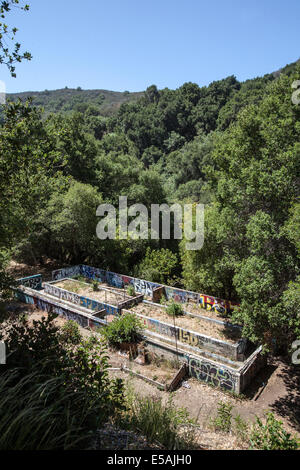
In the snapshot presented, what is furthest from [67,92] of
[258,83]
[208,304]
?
[208,304]

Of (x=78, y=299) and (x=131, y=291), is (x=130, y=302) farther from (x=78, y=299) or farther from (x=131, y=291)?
(x=78, y=299)

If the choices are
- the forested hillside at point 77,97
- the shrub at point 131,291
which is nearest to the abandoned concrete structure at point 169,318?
the shrub at point 131,291

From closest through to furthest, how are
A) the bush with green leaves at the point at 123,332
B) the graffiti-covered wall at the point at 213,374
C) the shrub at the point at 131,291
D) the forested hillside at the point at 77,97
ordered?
the graffiti-covered wall at the point at 213,374
the bush with green leaves at the point at 123,332
the shrub at the point at 131,291
the forested hillside at the point at 77,97

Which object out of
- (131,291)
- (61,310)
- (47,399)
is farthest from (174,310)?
(47,399)

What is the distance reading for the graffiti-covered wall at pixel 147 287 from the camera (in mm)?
14970

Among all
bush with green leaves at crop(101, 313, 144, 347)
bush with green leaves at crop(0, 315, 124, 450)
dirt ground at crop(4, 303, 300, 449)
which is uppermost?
bush with green leaves at crop(0, 315, 124, 450)

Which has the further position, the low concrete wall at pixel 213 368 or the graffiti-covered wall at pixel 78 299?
the graffiti-covered wall at pixel 78 299

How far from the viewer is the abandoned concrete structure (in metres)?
10.1

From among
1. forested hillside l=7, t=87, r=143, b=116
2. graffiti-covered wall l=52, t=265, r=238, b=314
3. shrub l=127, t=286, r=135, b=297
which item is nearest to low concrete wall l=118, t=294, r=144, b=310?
shrub l=127, t=286, r=135, b=297

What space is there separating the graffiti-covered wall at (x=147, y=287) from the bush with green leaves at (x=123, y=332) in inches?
185

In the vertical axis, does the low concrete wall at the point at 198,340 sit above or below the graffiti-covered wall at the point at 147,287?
below

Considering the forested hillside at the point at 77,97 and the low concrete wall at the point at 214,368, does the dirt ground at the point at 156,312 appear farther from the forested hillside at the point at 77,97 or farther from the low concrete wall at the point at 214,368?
the forested hillside at the point at 77,97

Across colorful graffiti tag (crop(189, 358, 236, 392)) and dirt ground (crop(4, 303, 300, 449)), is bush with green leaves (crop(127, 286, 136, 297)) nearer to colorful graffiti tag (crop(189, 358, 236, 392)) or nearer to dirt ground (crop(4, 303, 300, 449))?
dirt ground (crop(4, 303, 300, 449))

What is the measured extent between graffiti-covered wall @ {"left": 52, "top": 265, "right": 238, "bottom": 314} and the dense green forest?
0.62 m
